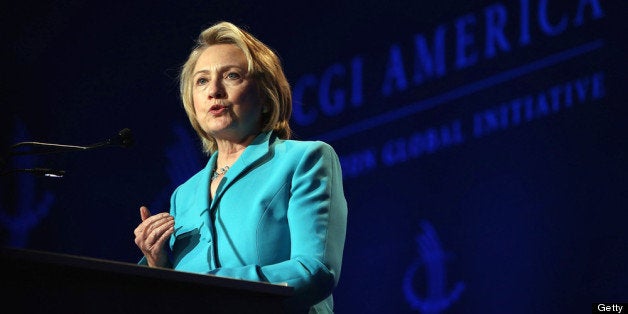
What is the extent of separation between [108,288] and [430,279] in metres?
2.86

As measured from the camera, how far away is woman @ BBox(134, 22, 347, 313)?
1.87m

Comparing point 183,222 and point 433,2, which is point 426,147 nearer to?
point 433,2

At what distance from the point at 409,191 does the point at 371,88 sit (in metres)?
0.54

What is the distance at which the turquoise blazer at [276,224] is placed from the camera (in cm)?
182

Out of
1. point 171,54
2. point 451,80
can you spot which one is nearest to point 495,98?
point 451,80

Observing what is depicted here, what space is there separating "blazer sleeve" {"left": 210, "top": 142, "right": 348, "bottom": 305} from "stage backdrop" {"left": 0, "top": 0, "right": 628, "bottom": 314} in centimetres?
213

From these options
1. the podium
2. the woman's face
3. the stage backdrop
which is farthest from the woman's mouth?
the stage backdrop

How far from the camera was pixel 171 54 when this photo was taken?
432 centimetres

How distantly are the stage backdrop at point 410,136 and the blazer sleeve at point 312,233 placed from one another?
213 cm

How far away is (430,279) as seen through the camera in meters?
4.08

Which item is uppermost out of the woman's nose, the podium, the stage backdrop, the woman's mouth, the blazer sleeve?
the stage backdrop

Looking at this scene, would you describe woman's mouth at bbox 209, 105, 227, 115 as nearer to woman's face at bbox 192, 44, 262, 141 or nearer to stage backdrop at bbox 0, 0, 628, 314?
woman's face at bbox 192, 44, 262, 141

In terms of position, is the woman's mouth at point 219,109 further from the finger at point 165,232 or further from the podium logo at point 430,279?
the podium logo at point 430,279

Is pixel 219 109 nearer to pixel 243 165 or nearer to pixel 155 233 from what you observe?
pixel 243 165
